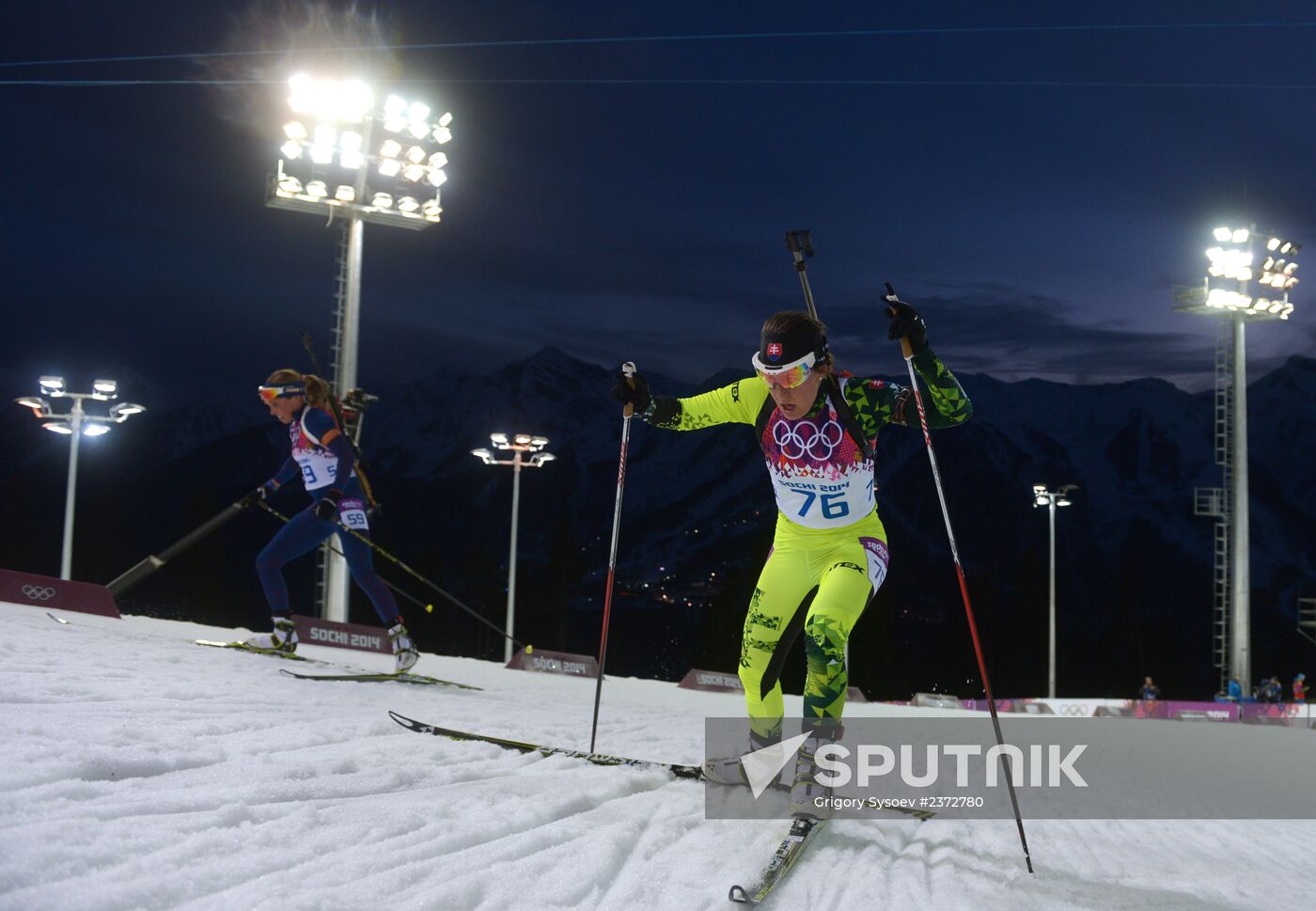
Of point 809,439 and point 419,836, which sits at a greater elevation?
point 809,439

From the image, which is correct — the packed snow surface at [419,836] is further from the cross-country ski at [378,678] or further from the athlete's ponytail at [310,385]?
the athlete's ponytail at [310,385]

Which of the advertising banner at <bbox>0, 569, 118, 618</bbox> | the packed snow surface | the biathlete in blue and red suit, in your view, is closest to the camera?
the packed snow surface

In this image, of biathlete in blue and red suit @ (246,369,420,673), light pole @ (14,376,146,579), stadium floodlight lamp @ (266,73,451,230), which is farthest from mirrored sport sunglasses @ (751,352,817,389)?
light pole @ (14,376,146,579)

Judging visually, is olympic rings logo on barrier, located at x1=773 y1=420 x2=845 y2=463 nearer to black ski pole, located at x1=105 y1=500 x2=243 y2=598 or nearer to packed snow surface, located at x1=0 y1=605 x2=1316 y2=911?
packed snow surface, located at x1=0 y1=605 x2=1316 y2=911

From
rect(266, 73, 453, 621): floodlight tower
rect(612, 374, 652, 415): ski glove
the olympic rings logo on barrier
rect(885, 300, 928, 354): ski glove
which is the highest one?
rect(266, 73, 453, 621): floodlight tower

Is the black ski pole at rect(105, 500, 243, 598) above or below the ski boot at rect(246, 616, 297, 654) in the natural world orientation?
above

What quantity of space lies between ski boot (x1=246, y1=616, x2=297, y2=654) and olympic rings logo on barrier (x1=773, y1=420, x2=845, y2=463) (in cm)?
511

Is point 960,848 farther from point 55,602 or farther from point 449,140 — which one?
point 449,140

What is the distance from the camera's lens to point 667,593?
323 ft

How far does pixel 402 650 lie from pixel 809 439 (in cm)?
472

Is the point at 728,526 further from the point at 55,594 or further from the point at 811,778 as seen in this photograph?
the point at 811,778

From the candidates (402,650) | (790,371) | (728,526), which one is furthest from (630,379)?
(728,526)

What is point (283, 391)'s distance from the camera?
25.3 feet

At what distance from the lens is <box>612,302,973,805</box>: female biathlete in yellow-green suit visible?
13.3 feet
